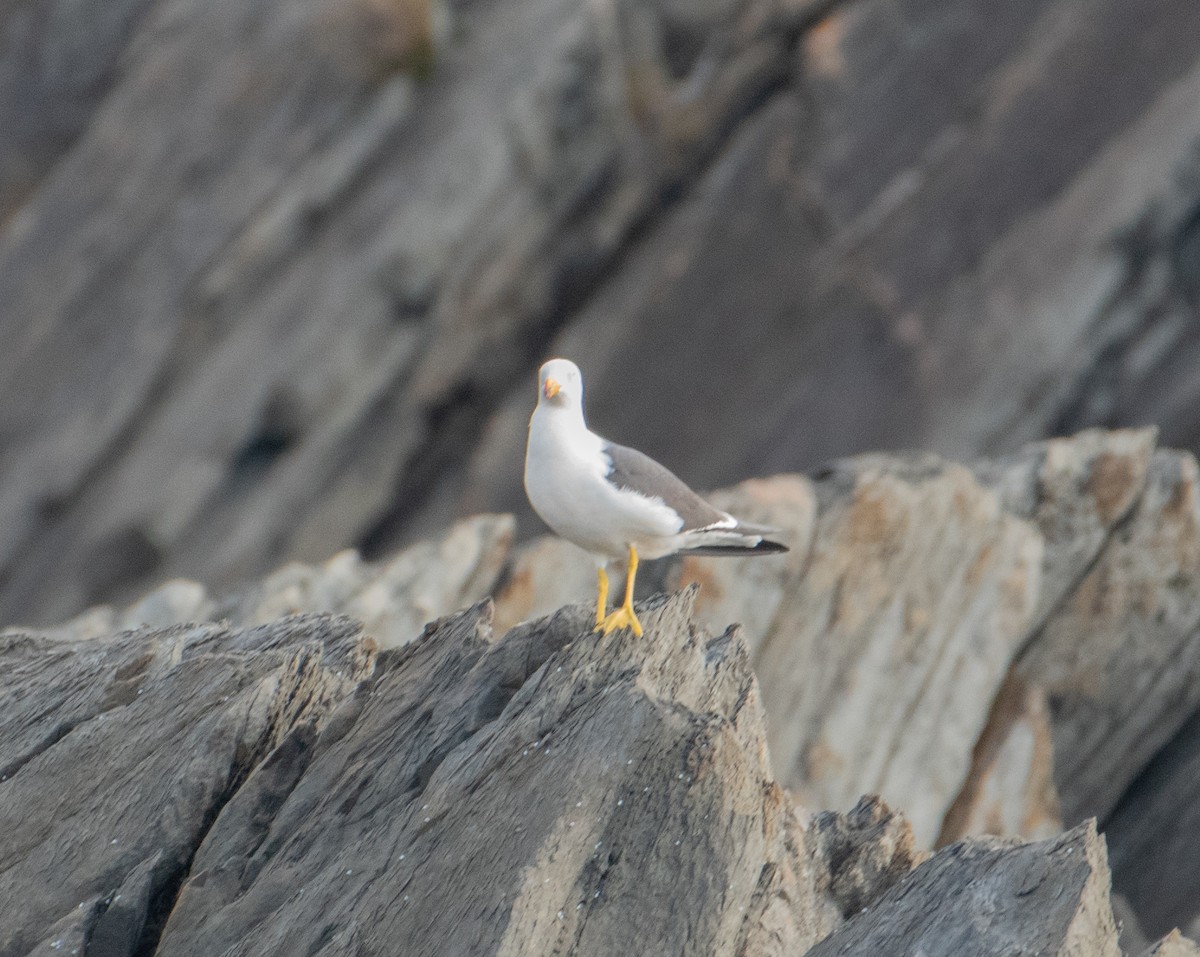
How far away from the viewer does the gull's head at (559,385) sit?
11102mm

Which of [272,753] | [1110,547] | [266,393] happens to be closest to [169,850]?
[272,753]

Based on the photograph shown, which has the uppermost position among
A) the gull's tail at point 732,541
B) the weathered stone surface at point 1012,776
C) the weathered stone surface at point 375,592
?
the weathered stone surface at point 375,592

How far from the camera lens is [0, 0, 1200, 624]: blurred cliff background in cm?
2861

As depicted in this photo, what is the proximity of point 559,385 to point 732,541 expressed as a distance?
222 centimetres

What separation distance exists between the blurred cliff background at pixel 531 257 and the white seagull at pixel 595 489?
58.5 ft

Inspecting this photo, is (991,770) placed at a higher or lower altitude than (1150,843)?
higher

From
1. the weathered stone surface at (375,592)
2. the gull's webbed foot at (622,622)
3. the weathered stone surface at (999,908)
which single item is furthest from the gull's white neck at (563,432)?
the weathered stone surface at (375,592)

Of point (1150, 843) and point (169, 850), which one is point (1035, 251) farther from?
point (169, 850)

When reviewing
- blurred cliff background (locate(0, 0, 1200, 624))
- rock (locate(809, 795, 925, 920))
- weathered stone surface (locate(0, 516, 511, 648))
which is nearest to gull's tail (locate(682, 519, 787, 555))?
rock (locate(809, 795, 925, 920))

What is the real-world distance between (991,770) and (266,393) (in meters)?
16.9

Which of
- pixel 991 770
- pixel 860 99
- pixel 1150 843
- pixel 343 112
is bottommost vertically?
pixel 1150 843

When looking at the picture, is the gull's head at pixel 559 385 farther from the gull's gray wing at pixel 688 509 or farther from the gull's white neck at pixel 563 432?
the gull's gray wing at pixel 688 509

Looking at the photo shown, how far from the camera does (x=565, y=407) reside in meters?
11.2

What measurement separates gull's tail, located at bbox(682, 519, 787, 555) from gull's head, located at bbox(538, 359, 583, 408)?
4.66 ft
